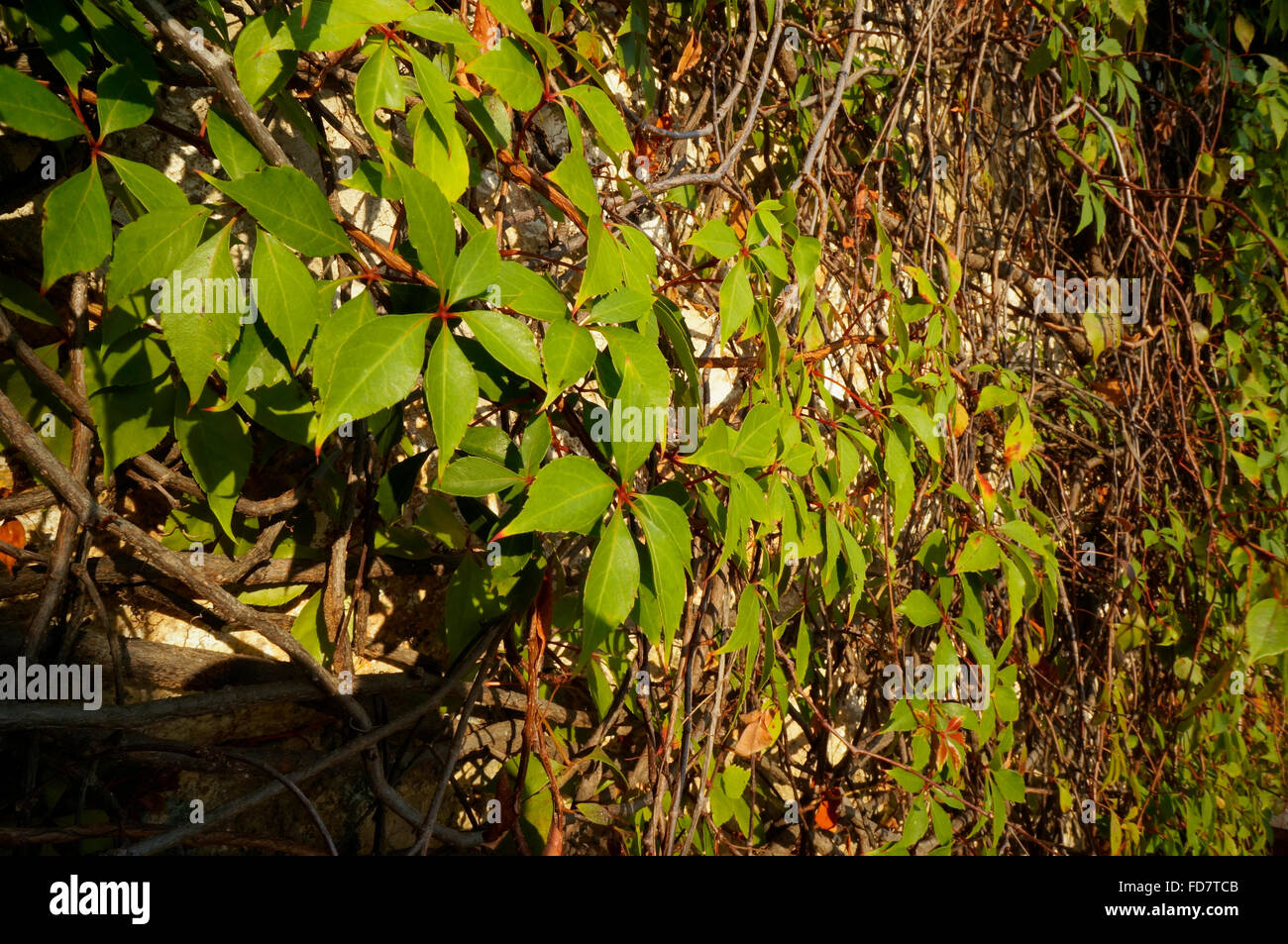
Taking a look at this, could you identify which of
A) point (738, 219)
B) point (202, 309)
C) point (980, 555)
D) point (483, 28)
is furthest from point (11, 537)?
point (980, 555)

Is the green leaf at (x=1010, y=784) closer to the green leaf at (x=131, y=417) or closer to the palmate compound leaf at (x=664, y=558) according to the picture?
the palmate compound leaf at (x=664, y=558)

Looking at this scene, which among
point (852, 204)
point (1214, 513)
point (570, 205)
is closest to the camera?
point (570, 205)

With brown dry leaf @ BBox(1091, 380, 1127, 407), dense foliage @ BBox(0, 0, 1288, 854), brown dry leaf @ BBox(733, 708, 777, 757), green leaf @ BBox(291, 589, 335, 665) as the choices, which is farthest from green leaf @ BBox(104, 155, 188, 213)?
brown dry leaf @ BBox(1091, 380, 1127, 407)

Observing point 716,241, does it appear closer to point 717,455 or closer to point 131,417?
point 717,455

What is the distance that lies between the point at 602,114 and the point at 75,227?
499 mm

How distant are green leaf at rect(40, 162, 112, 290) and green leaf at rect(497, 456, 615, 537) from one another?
409 mm

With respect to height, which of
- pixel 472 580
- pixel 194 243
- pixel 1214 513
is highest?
pixel 194 243

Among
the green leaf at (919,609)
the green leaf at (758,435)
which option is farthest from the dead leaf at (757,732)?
the green leaf at (758,435)

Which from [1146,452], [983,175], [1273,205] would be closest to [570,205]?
[983,175]

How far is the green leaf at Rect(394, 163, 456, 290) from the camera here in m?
0.63

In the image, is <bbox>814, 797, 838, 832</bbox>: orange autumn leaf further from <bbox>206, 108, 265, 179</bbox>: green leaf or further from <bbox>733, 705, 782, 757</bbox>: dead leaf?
<bbox>206, 108, 265, 179</bbox>: green leaf

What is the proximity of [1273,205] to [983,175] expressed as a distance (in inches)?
37.2

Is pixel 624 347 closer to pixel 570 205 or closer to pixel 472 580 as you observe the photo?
pixel 570 205
